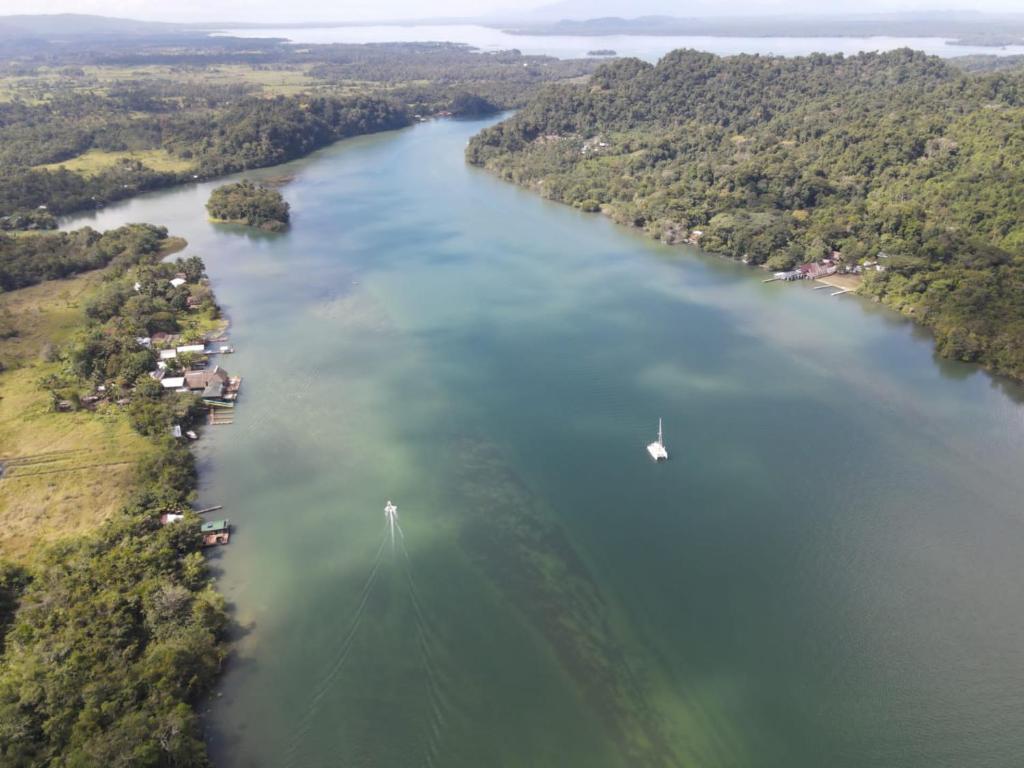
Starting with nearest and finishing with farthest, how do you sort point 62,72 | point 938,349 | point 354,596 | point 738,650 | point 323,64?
point 738,650, point 354,596, point 938,349, point 62,72, point 323,64

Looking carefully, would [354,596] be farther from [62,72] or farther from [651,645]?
[62,72]

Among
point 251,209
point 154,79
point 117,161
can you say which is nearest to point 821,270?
point 251,209

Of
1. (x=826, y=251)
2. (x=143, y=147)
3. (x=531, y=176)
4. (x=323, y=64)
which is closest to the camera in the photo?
(x=826, y=251)

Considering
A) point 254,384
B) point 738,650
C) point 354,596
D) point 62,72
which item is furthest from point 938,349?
point 62,72

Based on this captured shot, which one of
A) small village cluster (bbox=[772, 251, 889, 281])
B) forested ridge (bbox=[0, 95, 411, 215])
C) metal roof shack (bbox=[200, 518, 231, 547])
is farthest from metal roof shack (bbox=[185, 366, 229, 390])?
forested ridge (bbox=[0, 95, 411, 215])

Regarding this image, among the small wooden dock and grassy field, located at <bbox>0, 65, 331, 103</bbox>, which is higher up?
grassy field, located at <bbox>0, 65, 331, 103</bbox>

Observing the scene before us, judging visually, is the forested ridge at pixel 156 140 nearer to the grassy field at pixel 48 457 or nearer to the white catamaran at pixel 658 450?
the grassy field at pixel 48 457

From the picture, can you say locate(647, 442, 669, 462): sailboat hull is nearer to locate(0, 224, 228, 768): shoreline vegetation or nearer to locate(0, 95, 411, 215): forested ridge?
locate(0, 224, 228, 768): shoreline vegetation

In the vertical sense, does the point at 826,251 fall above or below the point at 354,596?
above
